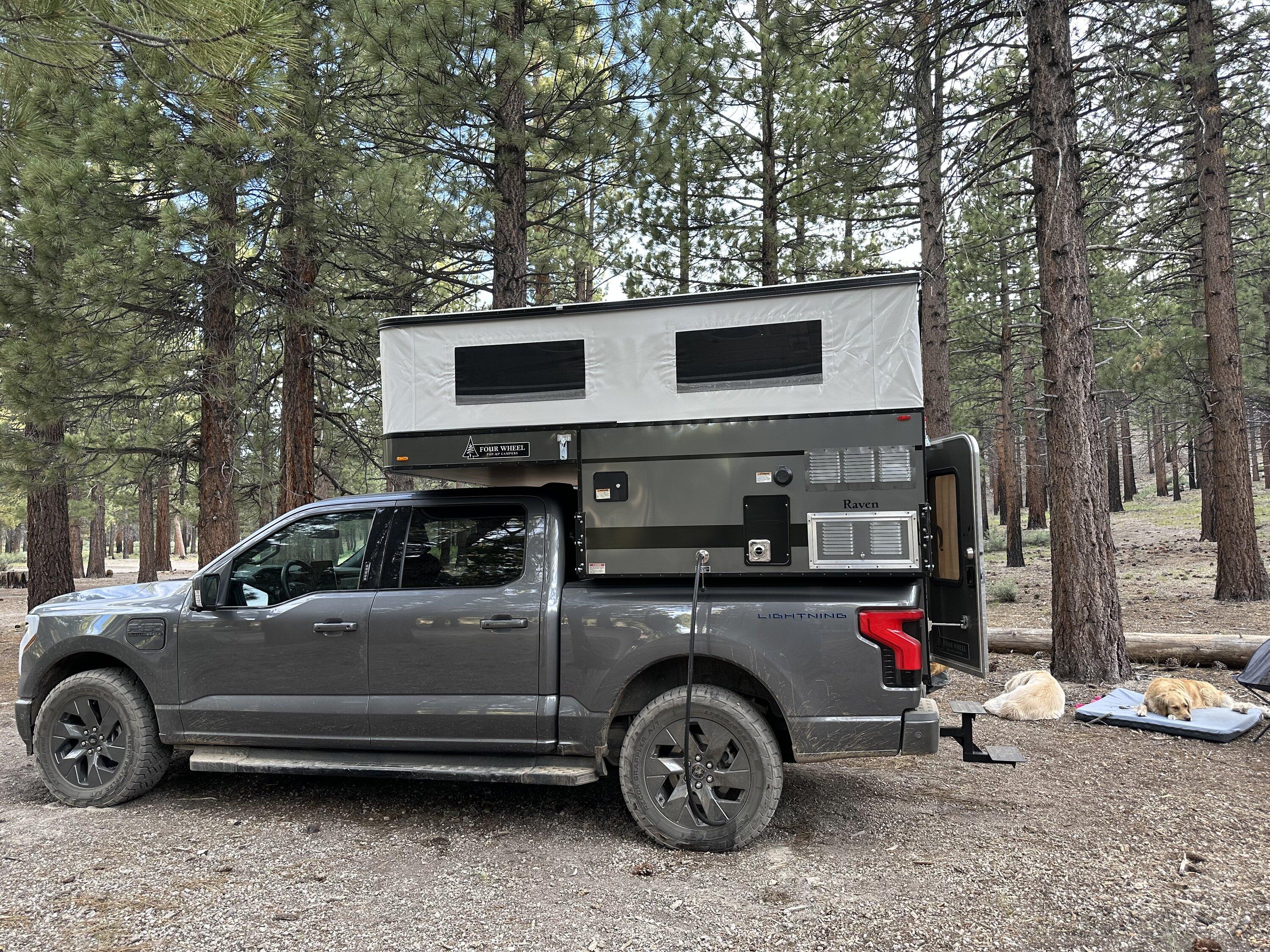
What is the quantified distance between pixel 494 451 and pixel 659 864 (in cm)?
236

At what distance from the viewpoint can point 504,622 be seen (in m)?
4.56

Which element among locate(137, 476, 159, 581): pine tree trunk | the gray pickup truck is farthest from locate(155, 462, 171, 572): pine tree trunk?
the gray pickup truck

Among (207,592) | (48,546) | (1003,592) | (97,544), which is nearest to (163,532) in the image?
(97,544)

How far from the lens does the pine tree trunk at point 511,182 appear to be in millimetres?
8195

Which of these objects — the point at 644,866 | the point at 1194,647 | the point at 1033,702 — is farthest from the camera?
the point at 1194,647

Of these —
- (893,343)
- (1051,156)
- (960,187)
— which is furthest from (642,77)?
(893,343)

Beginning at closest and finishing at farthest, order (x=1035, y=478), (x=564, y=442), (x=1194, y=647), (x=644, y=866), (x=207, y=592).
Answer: (x=644, y=866)
(x=564, y=442)
(x=207, y=592)
(x=1194, y=647)
(x=1035, y=478)

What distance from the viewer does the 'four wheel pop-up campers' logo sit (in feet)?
15.4

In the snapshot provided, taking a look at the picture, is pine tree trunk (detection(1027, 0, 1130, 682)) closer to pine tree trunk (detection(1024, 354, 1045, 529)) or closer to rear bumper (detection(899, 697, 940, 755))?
rear bumper (detection(899, 697, 940, 755))

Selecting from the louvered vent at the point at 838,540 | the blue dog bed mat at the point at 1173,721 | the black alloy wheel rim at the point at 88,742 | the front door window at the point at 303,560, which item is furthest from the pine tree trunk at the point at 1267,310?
the black alloy wheel rim at the point at 88,742

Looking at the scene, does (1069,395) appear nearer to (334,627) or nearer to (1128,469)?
(334,627)

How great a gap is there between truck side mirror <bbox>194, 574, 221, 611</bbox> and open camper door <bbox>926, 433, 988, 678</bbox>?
405cm

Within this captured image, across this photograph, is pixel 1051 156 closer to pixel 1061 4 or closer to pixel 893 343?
pixel 1061 4

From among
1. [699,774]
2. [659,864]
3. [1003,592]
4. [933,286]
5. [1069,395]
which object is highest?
[933,286]
